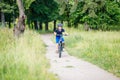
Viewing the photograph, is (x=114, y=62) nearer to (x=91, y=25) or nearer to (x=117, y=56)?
(x=117, y=56)

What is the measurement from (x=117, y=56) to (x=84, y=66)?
99.0 inches

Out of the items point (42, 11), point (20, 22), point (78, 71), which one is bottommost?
point (78, 71)

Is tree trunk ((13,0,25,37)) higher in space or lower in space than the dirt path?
higher

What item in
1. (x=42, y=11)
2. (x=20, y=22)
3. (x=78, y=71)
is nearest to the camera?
(x=78, y=71)

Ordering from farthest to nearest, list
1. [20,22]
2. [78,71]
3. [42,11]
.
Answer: [42,11], [20,22], [78,71]

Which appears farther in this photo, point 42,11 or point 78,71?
point 42,11

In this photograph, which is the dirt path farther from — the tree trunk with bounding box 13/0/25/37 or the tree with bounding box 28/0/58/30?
the tree with bounding box 28/0/58/30

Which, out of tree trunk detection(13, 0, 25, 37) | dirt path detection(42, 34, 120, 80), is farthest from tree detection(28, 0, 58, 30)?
dirt path detection(42, 34, 120, 80)

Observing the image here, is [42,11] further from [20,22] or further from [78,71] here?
[78,71]

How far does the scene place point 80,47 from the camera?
58.8 feet

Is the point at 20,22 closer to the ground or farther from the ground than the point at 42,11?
farther from the ground

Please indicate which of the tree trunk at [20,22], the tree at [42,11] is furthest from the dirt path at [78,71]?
the tree at [42,11]

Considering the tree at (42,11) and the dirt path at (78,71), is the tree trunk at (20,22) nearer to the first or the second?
the dirt path at (78,71)

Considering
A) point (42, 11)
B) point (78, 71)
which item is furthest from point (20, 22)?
point (42, 11)
